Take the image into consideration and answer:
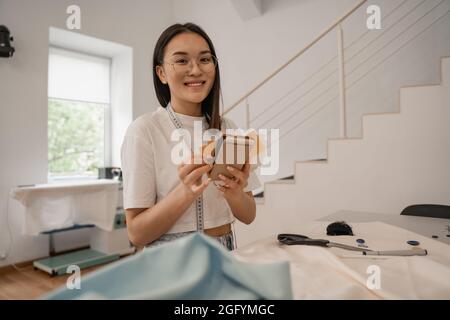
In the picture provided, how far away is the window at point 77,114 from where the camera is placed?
3789 millimetres

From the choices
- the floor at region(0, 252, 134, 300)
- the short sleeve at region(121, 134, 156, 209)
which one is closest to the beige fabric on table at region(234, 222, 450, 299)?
the short sleeve at region(121, 134, 156, 209)

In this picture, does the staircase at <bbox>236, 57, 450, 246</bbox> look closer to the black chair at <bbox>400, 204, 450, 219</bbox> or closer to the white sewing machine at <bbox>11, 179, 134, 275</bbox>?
the black chair at <bbox>400, 204, 450, 219</bbox>

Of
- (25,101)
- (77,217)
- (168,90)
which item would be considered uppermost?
(25,101)

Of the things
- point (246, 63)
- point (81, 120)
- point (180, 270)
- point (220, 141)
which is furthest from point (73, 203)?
point (180, 270)

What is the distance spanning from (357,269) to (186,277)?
436 millimetres

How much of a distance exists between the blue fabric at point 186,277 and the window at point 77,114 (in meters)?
3.90

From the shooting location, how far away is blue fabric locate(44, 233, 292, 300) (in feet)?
1.28

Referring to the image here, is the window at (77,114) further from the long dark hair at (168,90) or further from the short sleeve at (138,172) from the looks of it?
the short sleeve at (138,172)

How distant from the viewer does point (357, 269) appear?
670mm

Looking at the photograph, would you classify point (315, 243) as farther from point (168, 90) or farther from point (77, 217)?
point (77, 217)

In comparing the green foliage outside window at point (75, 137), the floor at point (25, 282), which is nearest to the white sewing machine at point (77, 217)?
the floor at point (25, 282)

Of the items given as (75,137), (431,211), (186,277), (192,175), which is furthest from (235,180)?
(75,137)

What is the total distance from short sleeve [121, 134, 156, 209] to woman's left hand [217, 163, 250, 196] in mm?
211

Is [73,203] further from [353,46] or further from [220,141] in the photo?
[353,46]
